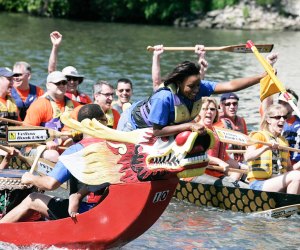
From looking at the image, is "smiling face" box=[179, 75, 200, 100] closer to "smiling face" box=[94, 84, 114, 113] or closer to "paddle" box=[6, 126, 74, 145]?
"paddle" box=[6, 126, 74, 145]

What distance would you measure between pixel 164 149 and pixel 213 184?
2.98 meters

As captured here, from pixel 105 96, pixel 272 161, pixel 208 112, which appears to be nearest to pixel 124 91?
pixel 105 96

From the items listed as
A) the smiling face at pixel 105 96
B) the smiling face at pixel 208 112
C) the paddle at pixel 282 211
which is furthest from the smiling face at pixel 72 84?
the paddle at pixel 282 211

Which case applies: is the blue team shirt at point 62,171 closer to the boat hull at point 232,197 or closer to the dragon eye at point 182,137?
the dragon eye at point 182,137

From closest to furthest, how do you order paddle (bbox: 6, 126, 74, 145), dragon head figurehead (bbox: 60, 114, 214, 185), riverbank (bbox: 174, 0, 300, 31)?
dragon head figurehead (bbox: 60, 114, 214, 185)
paddle (bbox: 6, 126, 74, 145)
riverbank (bbox: 174, 0, 300, 31)

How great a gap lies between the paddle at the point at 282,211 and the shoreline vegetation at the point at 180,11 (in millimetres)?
Answer: 24888

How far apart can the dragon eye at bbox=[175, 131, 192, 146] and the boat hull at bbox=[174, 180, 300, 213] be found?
275 centimetres

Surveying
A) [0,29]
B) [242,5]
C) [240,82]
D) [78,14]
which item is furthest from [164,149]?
[78,14]

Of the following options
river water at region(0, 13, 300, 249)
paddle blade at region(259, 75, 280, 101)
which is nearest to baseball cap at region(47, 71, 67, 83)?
river water at region(0, 13, 300, 249)

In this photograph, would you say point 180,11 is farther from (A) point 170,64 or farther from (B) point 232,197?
(B) point 232,197

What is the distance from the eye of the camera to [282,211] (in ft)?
28.9

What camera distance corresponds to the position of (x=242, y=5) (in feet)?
115

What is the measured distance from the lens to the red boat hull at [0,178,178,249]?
657cm

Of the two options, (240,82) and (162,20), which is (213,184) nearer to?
(240,82)
